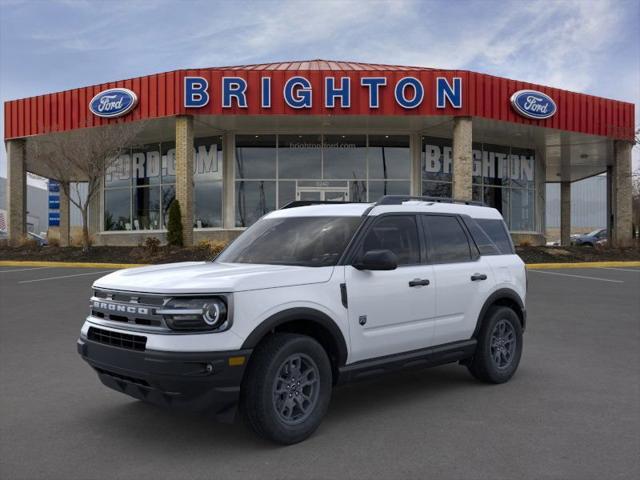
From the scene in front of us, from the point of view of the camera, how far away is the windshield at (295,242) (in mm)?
4957

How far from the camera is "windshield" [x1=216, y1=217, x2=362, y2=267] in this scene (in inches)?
195

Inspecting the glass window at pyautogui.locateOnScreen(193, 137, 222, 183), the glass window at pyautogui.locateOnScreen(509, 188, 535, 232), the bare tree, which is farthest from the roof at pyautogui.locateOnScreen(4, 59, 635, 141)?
the glass window at pyautogui.locateOnScreen(509, 188, 535, 232)

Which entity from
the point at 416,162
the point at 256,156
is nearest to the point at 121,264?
the point at 256,156

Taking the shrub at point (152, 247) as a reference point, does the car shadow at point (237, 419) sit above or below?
below

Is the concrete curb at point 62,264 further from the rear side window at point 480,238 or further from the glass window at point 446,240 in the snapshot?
the glass window at point 446,240

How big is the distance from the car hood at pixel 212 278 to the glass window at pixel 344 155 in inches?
822

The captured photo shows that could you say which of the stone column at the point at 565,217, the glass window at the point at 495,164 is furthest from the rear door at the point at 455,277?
the stone column at the point at 565,217

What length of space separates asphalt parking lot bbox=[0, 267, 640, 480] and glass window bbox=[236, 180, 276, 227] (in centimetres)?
1790

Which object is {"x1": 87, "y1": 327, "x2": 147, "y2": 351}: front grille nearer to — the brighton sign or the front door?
the front door

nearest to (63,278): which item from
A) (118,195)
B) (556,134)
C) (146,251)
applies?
(146,251)

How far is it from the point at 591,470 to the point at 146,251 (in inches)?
762

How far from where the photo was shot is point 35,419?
489 cm

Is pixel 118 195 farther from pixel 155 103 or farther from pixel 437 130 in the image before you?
pixel 437 130

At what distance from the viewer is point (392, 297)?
4992 millimetres
